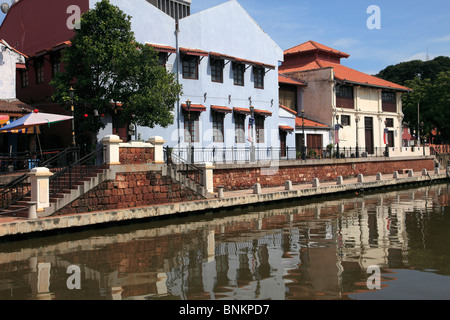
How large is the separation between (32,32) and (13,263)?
67.1 ft

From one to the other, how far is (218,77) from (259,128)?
4.92 metres

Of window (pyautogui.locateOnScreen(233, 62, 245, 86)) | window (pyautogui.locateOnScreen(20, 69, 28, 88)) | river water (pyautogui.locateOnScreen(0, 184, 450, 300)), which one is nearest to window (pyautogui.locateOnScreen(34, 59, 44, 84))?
window (pyautogui.locateOnScreen(20, 69, 28, 88))

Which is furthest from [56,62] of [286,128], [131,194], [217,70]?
[286,128]

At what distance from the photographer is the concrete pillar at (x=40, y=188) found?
1548 cm

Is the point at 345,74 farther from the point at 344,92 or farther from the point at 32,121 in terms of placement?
the point at 32,121

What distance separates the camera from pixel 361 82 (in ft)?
136

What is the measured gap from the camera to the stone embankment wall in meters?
25.3

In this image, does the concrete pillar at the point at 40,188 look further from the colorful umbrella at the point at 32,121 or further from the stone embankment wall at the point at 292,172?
the stone embankment wall at the point at 292,172

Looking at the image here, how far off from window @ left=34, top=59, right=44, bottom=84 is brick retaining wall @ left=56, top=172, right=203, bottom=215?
11517 mm

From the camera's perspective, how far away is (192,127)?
2755cm

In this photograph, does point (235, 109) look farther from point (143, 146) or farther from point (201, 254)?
point (201, 254)

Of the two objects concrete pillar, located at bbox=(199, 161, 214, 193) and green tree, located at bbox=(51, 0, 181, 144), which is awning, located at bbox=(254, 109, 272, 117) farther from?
concrete pillar, located at bbox=(199, 161, 214, 193)
